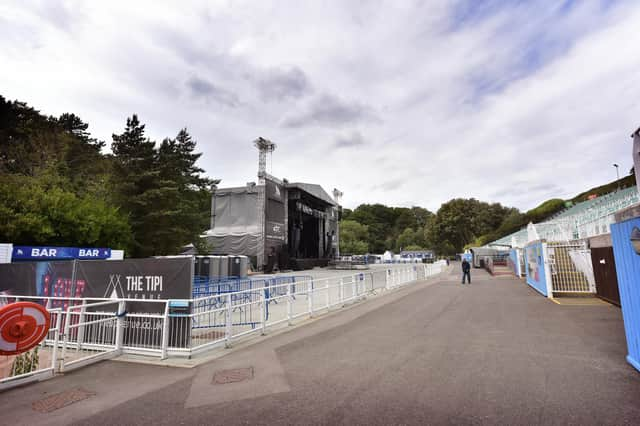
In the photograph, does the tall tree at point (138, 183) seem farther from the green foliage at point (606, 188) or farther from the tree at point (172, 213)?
the green foliage at point (606, 188)

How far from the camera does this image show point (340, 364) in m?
5.28

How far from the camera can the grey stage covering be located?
37938 mm

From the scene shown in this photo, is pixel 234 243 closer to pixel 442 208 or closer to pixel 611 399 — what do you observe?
pixel 611 399

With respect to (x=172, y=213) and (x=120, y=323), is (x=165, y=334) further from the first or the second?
(x=172, y=213)

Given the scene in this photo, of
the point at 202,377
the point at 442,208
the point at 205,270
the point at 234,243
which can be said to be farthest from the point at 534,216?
the point at 202,377

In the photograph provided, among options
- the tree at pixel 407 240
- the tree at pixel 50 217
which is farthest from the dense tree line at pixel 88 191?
the tree at pixel 407 240

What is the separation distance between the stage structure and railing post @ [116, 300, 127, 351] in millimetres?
29257

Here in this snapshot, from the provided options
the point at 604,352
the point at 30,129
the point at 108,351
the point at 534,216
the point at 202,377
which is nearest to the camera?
the point at 202,377

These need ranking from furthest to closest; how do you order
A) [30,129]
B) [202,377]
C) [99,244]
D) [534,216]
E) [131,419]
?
[534,216], [30,129], [99,244], [202,377], [131,419]

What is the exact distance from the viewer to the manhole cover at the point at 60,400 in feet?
13.8

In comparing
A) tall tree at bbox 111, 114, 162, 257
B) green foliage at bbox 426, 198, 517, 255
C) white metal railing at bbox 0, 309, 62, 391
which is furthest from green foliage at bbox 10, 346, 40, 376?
green foliage at bbox 426, 198, 517, 255

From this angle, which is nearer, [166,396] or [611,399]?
[611,399]

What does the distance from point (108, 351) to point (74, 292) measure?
7.72ft

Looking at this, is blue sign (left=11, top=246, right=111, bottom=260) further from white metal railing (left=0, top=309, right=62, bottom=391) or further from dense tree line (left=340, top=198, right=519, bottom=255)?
dense tree line (left=340, top=198, right=519, bottom=255)
